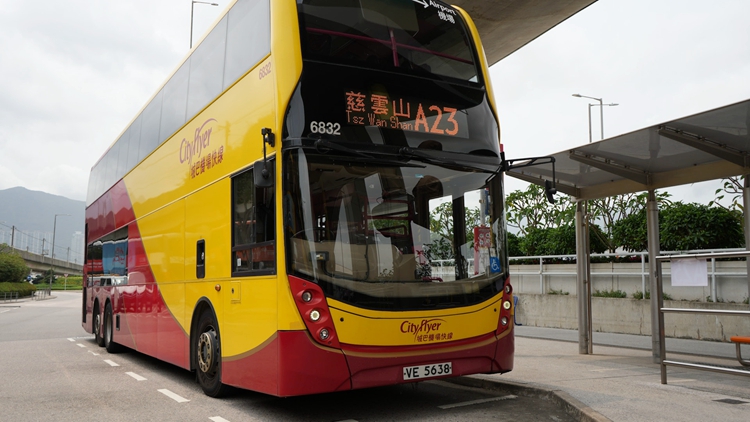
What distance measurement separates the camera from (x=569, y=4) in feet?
53.9

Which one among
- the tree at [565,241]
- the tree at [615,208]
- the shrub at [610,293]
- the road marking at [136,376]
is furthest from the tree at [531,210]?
the road marking at [136,376]

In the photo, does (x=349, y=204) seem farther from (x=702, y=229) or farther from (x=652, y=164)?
(x=702, y=229)

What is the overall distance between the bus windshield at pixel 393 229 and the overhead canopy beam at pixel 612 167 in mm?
3315

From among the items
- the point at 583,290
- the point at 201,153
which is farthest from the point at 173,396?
the point at 583,290

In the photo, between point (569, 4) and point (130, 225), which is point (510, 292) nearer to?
point (130, 225)

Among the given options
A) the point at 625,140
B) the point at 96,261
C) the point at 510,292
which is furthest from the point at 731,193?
the point at 96,261

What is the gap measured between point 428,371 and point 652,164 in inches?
219

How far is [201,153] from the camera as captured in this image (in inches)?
353

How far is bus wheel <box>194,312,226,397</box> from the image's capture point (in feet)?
26.6

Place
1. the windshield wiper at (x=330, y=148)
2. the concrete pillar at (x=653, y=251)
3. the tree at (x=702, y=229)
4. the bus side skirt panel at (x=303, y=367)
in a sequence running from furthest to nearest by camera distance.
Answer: the tree at (x=702, y=229) < the concrete pillar at (x=653, y=251) < the windshield wiper at (x=330, y=148) < the bus side skirt panel at (x=303, y=367)

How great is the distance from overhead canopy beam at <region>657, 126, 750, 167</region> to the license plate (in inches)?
174

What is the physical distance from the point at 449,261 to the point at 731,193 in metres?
14.1

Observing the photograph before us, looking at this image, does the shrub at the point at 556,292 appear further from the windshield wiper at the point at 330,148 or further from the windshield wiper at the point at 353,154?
the windshield wiper at the point at 330,148

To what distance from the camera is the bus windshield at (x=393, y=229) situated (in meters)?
6.46
